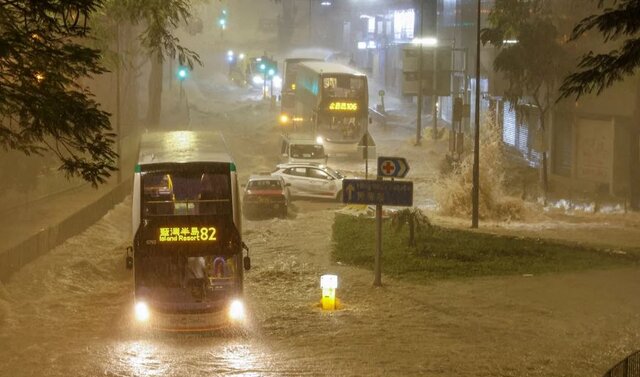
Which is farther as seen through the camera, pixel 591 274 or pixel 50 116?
pixel 591 274

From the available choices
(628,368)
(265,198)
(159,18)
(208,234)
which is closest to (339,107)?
(265,198)

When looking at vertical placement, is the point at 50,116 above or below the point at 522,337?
above

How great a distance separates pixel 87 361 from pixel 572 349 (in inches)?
318

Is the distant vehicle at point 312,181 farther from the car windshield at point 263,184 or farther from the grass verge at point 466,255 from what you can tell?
the grass verge at point 466,255

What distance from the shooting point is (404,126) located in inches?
2491

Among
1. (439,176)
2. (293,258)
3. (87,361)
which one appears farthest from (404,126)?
(87,361)

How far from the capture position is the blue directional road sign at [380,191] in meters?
20.6

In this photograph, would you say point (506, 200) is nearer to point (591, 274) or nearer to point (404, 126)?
point (591, 274)

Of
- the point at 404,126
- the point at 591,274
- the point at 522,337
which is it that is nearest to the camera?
the point at 522,337

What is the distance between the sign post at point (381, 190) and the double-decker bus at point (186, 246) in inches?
169

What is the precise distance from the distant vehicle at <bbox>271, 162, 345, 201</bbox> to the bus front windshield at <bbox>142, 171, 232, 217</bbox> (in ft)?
65.2

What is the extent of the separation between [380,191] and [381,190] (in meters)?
0.03

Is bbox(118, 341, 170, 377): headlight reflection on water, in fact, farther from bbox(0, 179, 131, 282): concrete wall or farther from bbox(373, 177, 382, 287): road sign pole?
bbox(373, 177, 382, 287): road sign pole

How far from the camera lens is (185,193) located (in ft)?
56.2
